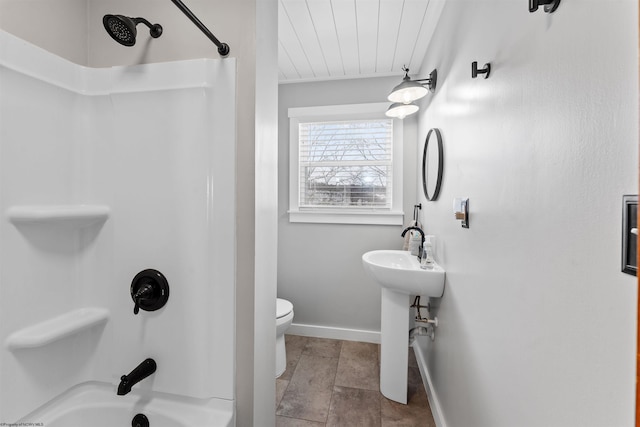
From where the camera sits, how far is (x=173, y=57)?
3.25 ft

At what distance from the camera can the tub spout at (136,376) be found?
2.89 feet

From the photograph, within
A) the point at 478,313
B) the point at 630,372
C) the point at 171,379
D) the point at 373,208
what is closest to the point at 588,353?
the point at 630,372

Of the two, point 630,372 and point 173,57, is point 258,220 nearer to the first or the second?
Result: point 173,57

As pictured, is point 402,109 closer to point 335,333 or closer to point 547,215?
point 547,215

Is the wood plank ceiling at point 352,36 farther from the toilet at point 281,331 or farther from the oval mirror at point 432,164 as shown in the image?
the toilet at point 281,331

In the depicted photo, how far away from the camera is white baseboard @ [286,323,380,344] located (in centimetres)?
253

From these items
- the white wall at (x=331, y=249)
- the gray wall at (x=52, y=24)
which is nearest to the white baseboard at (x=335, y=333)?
the white wall at (x=331, y=249)

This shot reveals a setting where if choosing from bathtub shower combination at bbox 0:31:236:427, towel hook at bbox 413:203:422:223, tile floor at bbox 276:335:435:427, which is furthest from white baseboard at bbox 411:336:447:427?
bathtub shower combination at bbox 0:31:236:427

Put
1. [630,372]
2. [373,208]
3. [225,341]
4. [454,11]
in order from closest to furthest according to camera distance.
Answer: [630,372] < [225,341] < [454,11] < [373,208]

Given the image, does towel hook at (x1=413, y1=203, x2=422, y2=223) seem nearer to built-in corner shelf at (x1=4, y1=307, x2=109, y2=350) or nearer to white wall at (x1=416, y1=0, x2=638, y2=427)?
white wall at (x1=416, y1=0, x2=638, y2=427)

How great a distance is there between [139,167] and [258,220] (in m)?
0.47

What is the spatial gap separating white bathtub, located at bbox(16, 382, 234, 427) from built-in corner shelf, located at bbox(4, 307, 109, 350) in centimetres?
25

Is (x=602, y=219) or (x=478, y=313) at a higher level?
(x=602, y=219)

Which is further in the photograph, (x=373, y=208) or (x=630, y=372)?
(x=373, y=208)
